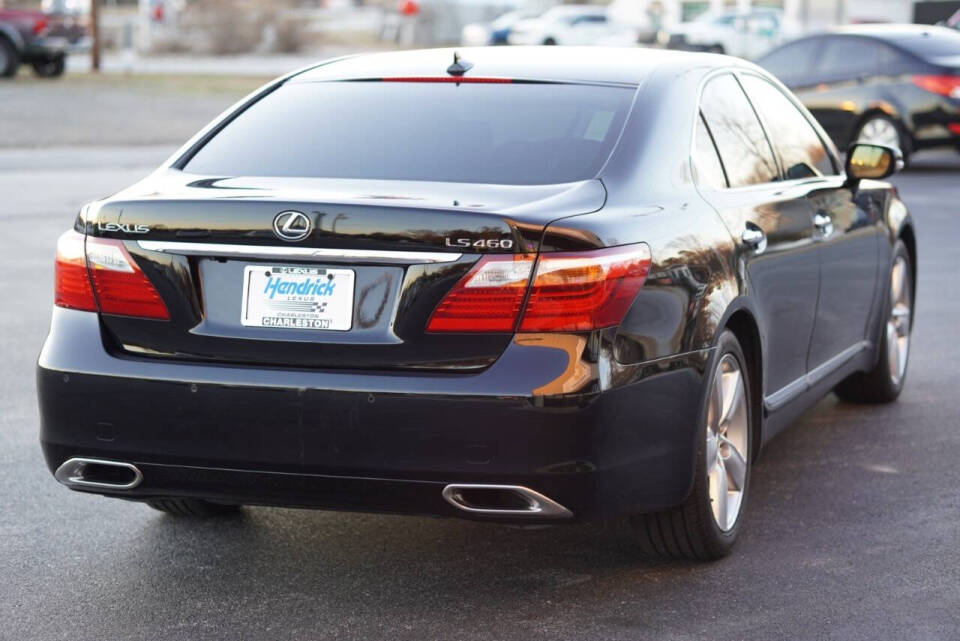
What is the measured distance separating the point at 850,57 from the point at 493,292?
1621 cm

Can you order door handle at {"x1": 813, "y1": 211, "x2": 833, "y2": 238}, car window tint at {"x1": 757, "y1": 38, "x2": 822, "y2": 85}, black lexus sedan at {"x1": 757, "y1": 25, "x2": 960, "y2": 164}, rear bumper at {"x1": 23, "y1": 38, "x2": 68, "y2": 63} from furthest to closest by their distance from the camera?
rear bumper at {"x1": 23, "y1": 38, "x2": 68, "y2": 63}, car window tint at {"x1": 757, "y1": 38, "x2": 822, "y2": 85}, black lexus sedan at {"x1": 757, "y1": 25, "x2": 960, "y2": 164}, door handle at {"x1": 813, "y1": 211, "x2": 833, "y2": 238}

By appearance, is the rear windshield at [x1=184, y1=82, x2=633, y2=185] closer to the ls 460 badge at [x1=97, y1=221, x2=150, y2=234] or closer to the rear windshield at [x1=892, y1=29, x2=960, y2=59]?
the ls 460 badge at [x1=97, y1=221, x2=150, y2=234]

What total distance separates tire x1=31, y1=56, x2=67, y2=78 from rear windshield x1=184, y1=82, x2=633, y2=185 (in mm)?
29701

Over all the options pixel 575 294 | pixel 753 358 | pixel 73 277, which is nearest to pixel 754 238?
pixel 753 358

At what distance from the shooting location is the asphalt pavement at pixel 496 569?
429 cm

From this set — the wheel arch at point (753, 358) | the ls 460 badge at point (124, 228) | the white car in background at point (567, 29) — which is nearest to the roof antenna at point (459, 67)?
the wheel arch at point (753, 358)

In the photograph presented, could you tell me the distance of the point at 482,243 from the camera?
4027mm

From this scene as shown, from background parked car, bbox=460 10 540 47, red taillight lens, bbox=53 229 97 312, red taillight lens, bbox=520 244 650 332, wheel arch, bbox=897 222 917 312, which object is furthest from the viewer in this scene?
background parked car, bbox=460 10 540 47

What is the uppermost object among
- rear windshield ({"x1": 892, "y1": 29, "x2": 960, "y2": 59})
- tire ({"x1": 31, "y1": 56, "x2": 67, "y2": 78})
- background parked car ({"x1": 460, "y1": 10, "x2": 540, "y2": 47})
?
rear windshield ({"x1": 892, "y1": 29, "x2": 960, "y2": 59})

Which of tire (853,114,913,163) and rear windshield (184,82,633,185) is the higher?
rear windshield (184,82,633,185)

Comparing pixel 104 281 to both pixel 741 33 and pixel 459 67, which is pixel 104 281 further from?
pixel 741 33

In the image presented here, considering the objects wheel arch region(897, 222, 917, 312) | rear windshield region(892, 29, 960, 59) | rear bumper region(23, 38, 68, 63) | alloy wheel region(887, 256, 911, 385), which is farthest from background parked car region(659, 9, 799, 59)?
alloy wheel region(887, 256, 911, 385)

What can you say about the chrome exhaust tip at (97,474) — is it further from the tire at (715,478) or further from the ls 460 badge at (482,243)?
the tire at (715,478)

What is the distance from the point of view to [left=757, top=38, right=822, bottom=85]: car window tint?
64.5 ft
